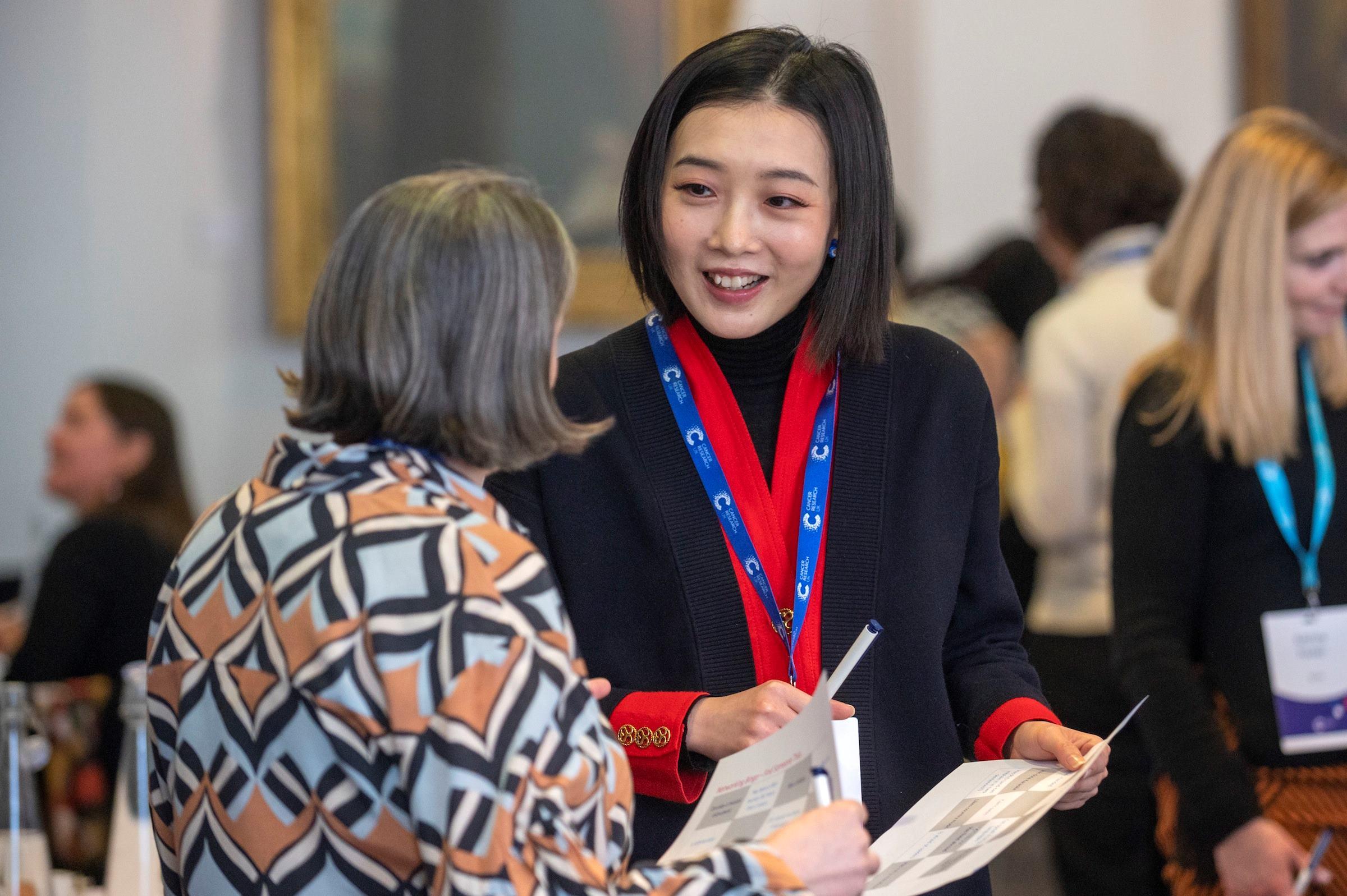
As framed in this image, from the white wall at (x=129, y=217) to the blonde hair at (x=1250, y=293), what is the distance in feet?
12.7

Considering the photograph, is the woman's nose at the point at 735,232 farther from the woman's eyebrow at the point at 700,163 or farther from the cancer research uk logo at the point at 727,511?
the cancer research uk logo at the point at 727,511

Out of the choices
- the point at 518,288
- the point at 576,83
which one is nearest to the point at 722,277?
the point at 518,288

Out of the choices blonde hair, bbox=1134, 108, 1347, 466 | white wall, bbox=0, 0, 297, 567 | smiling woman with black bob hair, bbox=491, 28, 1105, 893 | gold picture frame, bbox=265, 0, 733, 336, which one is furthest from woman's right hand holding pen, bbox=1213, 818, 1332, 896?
white wall, bbox=0, 0, 297, 567

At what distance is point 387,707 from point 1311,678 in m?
1.59

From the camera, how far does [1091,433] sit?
11.1 ft

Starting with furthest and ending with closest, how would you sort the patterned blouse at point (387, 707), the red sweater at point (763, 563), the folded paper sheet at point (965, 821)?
1. the red sweater at point (763, 563)
2. the folded paper sheet at point (965, 821)
3. the patterned blouse at point (387, 707)

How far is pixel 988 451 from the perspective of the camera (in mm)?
1811

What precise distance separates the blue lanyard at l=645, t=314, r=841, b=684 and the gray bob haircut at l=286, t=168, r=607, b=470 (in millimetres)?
416

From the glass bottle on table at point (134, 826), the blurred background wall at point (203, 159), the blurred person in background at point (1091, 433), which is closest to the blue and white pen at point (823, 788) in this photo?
the glass bottle on table at point (134, 826)

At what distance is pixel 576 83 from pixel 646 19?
1.16ft

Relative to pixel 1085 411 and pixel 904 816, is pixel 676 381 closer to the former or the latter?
pixel 904 816

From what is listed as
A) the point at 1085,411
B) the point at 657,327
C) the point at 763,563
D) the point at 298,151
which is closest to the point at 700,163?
the point at 657,327

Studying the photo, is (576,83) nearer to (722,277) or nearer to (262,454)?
(262,454)

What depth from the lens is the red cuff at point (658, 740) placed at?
62.4 inches
